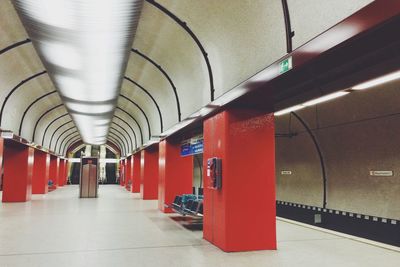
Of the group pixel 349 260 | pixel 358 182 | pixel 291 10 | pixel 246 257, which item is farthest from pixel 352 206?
pixel 291 10

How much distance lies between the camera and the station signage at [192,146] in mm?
9891

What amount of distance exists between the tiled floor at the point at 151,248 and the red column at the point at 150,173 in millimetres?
9018

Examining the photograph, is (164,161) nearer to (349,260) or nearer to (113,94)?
(113,94)

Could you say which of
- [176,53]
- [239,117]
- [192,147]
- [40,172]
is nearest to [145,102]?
[192,147]

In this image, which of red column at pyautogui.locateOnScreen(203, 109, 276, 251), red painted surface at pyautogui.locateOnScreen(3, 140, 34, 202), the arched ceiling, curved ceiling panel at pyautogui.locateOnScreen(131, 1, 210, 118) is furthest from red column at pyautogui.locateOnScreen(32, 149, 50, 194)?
red column at pyautogui.locateOnScreen(203, 109, 276, 251)

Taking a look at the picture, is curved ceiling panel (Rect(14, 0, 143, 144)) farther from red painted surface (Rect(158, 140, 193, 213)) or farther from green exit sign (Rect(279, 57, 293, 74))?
red painted surface (Rect(158, 140, 193, 213))

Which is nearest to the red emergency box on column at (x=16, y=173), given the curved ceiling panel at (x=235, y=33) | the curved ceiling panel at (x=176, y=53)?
the curved ceiling panel at (x=176, y=53)

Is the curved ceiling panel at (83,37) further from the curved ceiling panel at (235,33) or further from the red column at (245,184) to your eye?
the red column at (245,184)

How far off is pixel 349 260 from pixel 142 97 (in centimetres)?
1097

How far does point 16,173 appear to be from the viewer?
56.8ft

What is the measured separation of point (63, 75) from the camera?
10477mm

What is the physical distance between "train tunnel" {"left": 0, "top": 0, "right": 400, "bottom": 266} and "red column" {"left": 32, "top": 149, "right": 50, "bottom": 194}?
1088 centimetres

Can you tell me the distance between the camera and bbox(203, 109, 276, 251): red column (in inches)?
256

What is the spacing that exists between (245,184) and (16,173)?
48.4 ft
